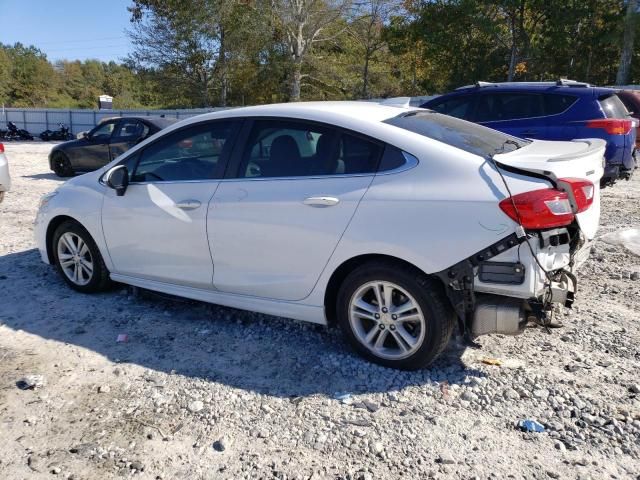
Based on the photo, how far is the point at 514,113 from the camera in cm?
848

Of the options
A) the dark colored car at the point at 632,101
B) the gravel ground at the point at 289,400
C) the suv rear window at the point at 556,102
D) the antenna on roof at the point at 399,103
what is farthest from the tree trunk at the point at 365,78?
the gravel ground at the point at 289,400

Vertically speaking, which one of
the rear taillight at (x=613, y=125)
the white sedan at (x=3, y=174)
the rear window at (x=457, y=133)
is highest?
the rear taillight at (x=613, y=125)

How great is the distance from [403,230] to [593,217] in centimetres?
136

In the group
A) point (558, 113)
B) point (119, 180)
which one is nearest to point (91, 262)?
point (119, 180)

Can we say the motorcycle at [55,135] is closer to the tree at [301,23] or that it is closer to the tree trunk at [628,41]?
the tree at [301,23]

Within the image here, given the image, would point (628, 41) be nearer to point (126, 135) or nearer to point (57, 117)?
point (126, 135)

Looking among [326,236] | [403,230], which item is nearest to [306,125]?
[326,236]

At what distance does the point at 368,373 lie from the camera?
3467mm

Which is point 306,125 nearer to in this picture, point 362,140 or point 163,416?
point 362,140

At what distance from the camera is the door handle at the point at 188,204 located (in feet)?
13.0

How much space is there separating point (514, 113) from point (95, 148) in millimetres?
9639

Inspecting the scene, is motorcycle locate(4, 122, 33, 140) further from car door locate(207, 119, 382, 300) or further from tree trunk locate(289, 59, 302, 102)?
car door locate(207, 119, 382, 300)

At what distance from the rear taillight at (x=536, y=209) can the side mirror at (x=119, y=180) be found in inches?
114

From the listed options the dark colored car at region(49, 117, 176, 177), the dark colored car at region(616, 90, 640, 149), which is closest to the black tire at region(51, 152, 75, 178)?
the dark colored car at region(49, 117, 176, 177)
